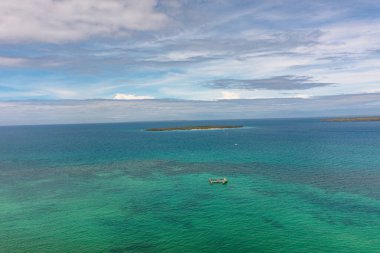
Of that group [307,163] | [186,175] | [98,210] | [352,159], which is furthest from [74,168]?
[352,159]

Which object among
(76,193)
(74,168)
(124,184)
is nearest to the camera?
(76,193)

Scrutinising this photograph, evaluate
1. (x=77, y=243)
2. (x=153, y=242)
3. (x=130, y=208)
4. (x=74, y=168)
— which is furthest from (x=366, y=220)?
(x=74, y=168)

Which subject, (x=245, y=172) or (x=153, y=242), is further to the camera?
(x=245, y=172)

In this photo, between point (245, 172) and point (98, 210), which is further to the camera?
point (245, 172)

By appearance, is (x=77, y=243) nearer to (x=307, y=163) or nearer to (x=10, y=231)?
(x=10, y=231)

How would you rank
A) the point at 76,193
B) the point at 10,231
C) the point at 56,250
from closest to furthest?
1. the point at 56,250
2. the point at 10,231
3. the point at 76,193

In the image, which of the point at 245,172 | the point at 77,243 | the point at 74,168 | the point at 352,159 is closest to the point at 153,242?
the point at 77,243

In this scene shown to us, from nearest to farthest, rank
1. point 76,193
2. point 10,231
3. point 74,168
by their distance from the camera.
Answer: point 10,231, point 76,193, point 74,168

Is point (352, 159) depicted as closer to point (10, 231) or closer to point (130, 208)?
point (130, 208)

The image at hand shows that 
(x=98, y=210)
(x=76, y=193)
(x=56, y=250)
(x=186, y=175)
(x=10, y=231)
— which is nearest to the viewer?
(x=56, y=250)
